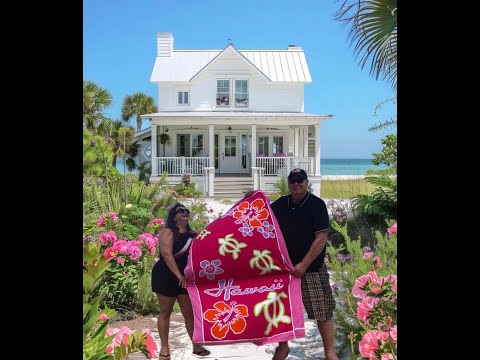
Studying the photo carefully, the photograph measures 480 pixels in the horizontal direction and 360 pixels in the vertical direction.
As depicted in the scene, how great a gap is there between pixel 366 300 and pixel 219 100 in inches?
579

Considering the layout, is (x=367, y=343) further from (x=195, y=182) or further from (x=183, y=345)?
(x=195, y=182)

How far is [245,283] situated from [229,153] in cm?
1160

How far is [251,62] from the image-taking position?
16.8 metres

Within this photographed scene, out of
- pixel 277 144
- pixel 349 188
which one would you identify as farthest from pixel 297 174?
pixel 277 144

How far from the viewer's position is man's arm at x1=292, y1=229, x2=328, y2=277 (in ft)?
8.41

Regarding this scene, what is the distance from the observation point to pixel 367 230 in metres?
7.61

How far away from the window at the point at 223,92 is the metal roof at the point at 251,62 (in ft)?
2.91

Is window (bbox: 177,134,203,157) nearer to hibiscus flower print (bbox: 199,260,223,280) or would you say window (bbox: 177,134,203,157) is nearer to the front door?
the front door

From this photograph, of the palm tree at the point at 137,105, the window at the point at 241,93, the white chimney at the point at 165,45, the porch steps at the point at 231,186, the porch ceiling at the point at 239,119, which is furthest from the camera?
the palm tree at the point at 137,105

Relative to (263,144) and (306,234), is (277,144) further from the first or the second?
(306,234)

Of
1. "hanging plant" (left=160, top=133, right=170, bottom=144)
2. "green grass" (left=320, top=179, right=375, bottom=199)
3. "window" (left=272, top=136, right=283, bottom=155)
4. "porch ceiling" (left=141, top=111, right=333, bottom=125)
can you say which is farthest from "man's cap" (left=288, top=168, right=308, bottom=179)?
"hanging plant" (left=160, top=133, right=170, bottom=144)

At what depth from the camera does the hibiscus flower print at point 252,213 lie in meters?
2.63

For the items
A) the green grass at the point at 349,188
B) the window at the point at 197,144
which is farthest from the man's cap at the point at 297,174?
the window at the point at 197,144

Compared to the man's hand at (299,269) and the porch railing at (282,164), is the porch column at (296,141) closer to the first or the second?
the porch railing at (282,164)
